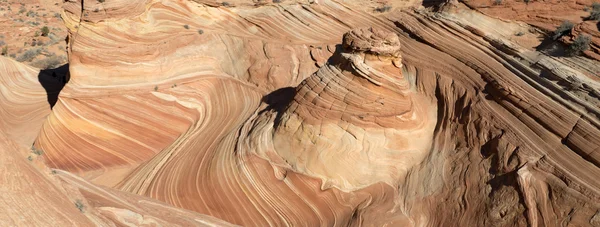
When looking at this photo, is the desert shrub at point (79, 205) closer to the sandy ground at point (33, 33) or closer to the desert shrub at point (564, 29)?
the desert shrub at point (564, 29)

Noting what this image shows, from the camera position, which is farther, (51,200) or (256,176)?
(256,176)

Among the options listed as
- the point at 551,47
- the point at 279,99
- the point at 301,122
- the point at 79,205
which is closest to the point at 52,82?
the point at 279,99

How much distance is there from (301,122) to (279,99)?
2242mm

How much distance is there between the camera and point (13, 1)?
27.1 meters

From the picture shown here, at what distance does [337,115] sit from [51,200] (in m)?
4.99

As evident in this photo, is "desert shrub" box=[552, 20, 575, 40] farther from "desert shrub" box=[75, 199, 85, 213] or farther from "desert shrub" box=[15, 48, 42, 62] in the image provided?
"desert shrub" box=[15, 48, 42, 62]

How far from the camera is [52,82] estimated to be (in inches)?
543

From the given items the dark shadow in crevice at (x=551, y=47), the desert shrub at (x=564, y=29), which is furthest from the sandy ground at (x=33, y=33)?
the desert shrub at (x=564, y=29)

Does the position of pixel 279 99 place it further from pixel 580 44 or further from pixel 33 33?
pixel 33 33

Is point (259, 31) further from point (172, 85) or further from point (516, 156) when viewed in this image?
point (516, 156)

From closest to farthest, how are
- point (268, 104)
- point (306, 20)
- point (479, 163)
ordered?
point (479, 163), point (268, 104), point (306, 20)

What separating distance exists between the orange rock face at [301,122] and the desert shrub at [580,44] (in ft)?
0.52

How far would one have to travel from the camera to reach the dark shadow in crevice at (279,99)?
9.52 m

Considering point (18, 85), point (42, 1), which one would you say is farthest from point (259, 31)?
point (42, 1)
